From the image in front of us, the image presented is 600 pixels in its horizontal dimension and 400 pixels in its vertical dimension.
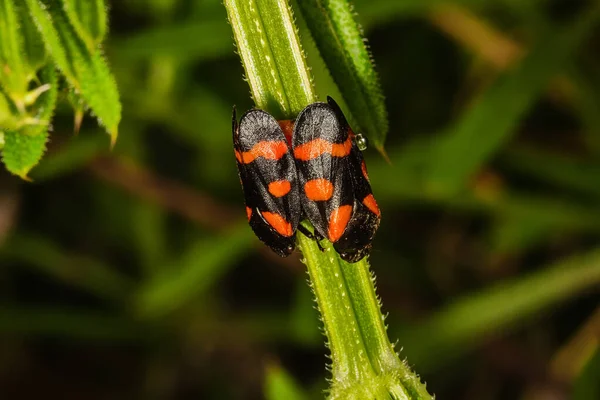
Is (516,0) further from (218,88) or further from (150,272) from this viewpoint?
(150,272)

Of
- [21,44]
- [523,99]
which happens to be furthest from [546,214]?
[21,44]

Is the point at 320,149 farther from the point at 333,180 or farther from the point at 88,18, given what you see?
the point at 88,18

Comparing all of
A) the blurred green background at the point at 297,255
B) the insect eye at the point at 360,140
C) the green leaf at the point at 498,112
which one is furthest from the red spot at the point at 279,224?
the blurred green background at the point at 297,255

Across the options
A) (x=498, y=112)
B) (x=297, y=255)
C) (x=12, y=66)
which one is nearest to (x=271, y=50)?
(x=12, y=66)

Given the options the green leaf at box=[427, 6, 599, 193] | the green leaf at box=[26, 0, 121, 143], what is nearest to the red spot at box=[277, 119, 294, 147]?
the green leaf at box=[26, 0, 121, 143]

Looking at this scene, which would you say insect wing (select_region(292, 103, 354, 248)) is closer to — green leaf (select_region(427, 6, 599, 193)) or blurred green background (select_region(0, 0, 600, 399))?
green leaf (select_region(427, 6, 599, 193))
